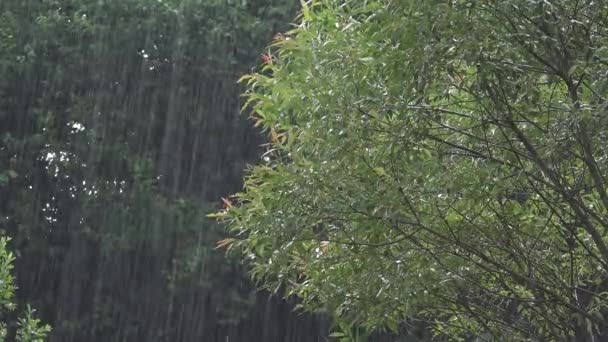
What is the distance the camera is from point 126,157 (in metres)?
13.1

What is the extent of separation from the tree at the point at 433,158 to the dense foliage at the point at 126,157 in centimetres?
834

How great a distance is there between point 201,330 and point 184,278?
0.82m

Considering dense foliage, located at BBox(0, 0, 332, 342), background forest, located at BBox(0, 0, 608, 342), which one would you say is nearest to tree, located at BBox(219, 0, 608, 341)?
background forest, located at BBox(0, 0, 608, 342)

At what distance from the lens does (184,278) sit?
13.2 meters

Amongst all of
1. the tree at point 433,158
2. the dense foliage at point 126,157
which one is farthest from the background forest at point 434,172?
the dense foliage at point 126,157

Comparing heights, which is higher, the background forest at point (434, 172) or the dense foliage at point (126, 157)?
the dense foliage at point (126, 157)

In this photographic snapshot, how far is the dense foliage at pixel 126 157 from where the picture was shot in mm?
12914

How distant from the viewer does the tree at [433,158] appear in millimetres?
3430

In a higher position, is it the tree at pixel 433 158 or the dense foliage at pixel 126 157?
the dense foliage at pixel 126 157

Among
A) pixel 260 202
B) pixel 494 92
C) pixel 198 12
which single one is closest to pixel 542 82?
pixel 494 92

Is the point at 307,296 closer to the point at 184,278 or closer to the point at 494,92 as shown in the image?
the point at 494,92

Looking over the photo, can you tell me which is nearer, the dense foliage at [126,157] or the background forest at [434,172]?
the background forest at [434,172]

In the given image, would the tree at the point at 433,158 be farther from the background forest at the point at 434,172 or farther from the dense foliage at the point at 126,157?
the dense foliage at the point at 126,157

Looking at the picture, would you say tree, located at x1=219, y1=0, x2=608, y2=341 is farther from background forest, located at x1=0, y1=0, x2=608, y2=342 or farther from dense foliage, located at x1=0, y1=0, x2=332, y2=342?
dense foliage, located at x1=0, y1=0, x2=332, y2=342
